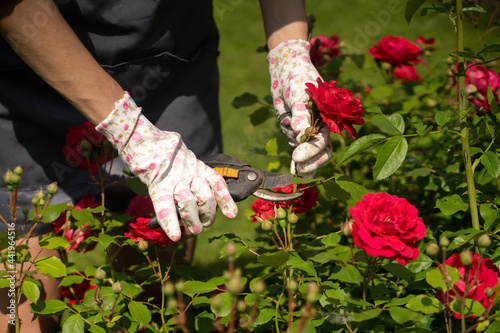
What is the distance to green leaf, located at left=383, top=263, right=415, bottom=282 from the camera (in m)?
1.33

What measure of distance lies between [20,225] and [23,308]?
29 centimetres

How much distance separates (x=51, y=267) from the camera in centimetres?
147

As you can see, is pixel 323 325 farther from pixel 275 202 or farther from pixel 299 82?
pixel 299 82

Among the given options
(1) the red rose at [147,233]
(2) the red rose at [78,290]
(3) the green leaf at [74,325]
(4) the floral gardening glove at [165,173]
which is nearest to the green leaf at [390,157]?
(4) the floral gardening glove at [165,173]

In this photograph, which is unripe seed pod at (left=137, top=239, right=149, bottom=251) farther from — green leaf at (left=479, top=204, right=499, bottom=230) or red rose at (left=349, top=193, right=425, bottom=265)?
green leaf at (left=479, top=204, right=499, bottom=230)

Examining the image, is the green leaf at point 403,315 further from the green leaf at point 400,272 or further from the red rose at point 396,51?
the red rose at point 396,51

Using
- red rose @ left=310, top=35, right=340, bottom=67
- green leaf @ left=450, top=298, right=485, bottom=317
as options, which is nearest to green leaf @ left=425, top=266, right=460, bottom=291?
green leaf @ left=450, top=298, right=485, bottom=317

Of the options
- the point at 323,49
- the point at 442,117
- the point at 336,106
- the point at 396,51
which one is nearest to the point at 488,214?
the point at 442,117

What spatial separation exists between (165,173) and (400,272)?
2.35ft

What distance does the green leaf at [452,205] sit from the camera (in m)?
1.45

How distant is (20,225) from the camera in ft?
5.85

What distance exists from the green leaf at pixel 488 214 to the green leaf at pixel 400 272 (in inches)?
9.8

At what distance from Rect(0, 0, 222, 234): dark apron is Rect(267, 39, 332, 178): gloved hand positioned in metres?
0.39

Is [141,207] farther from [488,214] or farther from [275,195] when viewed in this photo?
[488,214]
